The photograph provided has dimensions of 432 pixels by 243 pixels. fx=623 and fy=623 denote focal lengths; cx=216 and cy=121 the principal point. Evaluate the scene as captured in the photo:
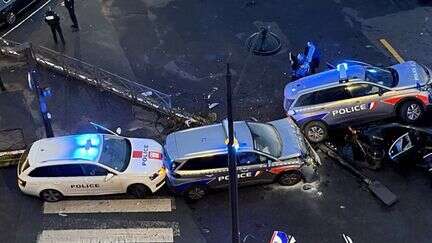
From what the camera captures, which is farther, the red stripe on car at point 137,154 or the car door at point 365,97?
the car door at point 365,97

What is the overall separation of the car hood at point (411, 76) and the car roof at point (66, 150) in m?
8.34

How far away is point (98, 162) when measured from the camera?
15648mm

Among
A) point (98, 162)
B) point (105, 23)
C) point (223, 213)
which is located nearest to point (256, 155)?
point (223, 213)

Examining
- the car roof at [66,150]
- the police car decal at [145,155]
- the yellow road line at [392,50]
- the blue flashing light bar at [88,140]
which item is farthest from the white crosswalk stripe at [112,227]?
the yellow road line at [392,50]

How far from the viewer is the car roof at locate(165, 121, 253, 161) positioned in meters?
15.6

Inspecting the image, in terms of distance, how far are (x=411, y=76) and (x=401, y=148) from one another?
7.71ft

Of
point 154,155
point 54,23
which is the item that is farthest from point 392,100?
point 54,23

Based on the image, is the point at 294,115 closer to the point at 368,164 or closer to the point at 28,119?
the point at 368,164

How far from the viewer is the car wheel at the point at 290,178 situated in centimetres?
1605

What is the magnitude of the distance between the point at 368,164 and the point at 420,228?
2302 mm

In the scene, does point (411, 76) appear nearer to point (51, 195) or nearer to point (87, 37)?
point (51, 195)

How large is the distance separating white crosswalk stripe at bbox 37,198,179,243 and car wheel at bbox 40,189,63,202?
12 centimetres

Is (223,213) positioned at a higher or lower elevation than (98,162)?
lower

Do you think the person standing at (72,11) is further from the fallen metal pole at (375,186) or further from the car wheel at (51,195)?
the fallen metal pole at (375,186)
